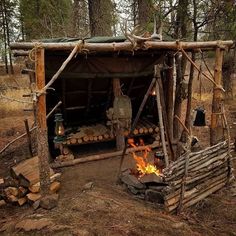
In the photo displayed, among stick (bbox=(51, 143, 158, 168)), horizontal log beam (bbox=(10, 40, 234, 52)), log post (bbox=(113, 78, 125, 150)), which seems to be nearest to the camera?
horizontal log beam (bbox=(10, 40, 234, 52))

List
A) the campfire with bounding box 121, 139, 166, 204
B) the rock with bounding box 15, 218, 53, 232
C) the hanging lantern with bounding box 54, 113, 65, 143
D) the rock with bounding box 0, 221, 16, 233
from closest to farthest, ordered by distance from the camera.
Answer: the rock with bounding box 15, 218, 53, 232 < the rock with bounding box 0, 221, 16, 233 < the campfire with bounding box 121, 139, 166, 204 < the hanging lantern with bounding box 54, 113, 65, 143

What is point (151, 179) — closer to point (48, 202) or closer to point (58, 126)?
point (48, 202)

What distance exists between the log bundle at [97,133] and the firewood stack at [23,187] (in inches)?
81.2

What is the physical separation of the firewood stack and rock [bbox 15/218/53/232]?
1.00 meters

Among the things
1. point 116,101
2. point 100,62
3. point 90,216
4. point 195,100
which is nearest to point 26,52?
point 100,62

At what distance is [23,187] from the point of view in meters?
6.82

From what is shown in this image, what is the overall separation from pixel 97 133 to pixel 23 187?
3.16 meters

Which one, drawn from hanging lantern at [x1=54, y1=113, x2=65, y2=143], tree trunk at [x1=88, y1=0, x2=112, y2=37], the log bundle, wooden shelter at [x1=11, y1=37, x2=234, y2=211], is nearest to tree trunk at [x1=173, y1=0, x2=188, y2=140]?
wooden shelter at [x1=11, y1=37, x2=234, y2=211]

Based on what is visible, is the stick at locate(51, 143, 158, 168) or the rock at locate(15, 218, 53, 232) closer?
the rock at locate(15, 218, 53, 232)

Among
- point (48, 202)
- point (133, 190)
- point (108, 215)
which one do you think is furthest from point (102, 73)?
point (108, 215)

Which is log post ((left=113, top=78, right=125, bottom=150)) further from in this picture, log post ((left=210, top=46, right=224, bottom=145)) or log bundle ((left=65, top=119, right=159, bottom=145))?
log post ((left=210, top=46, right=224, bottom=145))

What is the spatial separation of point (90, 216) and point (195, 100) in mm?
12352

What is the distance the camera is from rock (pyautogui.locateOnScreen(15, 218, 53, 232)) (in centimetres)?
505

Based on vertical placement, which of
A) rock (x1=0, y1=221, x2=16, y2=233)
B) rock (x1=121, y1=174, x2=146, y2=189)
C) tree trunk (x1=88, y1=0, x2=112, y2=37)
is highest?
tree trunk (x1=88, y1=0, x2=112, y2=37)
